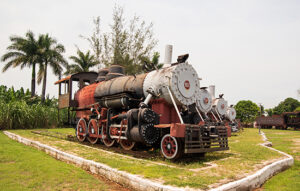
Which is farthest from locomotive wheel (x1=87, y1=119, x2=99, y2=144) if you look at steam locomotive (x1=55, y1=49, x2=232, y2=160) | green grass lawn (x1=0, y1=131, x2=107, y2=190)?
green grass lawn (x1=0, y1=131, x2=107, y2=190)

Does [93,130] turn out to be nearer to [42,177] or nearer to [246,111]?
[42,177]

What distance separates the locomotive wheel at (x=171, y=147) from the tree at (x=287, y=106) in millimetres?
63772

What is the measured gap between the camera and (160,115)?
7.62m

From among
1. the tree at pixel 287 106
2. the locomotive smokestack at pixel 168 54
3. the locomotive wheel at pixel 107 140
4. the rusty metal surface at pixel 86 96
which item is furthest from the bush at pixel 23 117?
the tree at pixel 287 106

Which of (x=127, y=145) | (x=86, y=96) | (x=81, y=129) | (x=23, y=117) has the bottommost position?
(x=127, y=145)

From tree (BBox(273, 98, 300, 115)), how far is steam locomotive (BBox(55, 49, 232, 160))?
205ft

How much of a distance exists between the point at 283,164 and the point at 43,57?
104 feet

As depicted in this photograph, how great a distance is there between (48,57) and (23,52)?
124 inches

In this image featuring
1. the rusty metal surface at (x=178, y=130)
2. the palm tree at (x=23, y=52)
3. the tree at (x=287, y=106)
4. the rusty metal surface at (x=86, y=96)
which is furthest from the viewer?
the tree at (x=287, y=106)

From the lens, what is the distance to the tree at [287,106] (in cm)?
6101

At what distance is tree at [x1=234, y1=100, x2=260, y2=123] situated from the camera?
1869 inches

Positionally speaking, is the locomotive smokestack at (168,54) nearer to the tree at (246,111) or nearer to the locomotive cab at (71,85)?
the locomotive cab at (71,85)

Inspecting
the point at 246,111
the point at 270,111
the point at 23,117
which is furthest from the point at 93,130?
the point at 270,111

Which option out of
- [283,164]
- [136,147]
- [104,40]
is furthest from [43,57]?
[283,164]
